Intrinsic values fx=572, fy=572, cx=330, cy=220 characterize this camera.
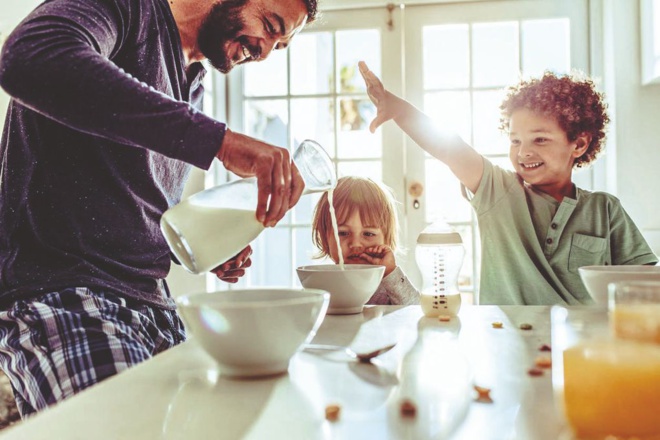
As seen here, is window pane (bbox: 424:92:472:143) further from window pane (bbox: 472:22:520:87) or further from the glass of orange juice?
the glass of orange juice

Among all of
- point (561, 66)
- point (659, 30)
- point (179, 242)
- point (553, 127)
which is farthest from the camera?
point (561, 66)

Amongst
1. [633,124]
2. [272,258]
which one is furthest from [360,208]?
[633,124]

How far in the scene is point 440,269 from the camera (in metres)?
1.00

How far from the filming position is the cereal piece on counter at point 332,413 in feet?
1.48

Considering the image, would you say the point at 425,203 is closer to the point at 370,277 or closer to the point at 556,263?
the point at 556,263

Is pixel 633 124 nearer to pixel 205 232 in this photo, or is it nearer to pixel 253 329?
pixel 205 232

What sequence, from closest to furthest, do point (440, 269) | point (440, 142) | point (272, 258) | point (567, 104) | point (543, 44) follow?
point (440, 269) → point (440, 142) → point (567, 104) → point (543, 44) → point (272, 258)

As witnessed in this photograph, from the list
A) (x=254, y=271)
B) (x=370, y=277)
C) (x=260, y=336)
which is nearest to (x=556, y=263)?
(x=370, y=277)

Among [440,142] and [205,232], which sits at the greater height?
[440,142]

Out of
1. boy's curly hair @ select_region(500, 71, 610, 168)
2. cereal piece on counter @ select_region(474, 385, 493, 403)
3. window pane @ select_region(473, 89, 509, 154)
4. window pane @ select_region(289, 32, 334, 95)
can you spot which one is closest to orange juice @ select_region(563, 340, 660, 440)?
cereal piece on counter @ select_region(474, 385, 493, 403)

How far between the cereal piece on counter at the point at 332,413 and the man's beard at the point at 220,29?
37.2 inches

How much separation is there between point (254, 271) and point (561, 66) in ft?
5.69

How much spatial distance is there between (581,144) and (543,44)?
3.43 feet

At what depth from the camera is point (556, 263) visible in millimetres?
1548
